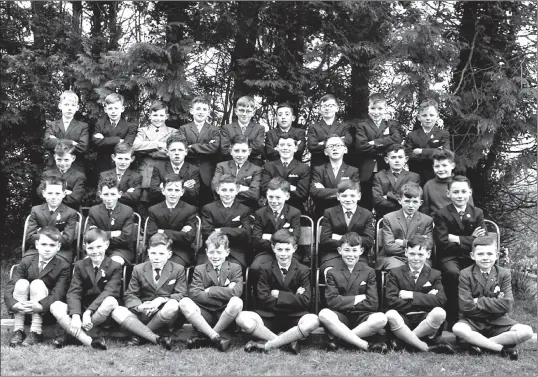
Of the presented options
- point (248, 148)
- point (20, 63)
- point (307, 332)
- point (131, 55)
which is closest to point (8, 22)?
point (20, 63)

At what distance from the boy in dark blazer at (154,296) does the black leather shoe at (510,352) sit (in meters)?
→ 2.79

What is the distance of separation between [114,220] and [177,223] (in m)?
0.63

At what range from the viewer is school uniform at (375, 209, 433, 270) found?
18.6 ft

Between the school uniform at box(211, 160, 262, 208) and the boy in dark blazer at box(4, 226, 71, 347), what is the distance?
176 centimetres

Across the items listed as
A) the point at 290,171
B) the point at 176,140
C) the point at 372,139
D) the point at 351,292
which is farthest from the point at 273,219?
the point at 372,139

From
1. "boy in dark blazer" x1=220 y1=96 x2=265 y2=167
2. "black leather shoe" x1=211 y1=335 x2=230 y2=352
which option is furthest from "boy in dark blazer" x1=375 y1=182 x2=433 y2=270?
"boy in dark blazer" x1=220 y1=96 x2=265 y2=167

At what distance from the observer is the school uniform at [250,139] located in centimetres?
670

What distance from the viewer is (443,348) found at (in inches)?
196

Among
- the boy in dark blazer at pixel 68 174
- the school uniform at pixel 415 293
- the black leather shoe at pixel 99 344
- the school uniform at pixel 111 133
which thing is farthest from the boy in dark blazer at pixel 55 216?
the school uniform at pixel 415 293

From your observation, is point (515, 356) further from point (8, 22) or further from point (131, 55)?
point (8, 22)

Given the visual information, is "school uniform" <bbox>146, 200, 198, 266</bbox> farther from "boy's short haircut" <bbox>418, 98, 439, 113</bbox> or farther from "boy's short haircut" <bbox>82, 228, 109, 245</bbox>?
"boy's short haircut" <bbox>418, 98, 439, 113</bbox>

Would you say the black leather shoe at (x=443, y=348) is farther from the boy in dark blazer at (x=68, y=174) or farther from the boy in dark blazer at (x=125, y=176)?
the boy in dark blazer at (x=68, y=174)

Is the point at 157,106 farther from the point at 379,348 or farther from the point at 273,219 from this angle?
the point at 379,348

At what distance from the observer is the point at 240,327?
17.4ft
